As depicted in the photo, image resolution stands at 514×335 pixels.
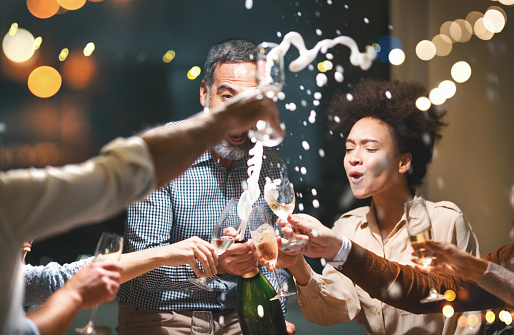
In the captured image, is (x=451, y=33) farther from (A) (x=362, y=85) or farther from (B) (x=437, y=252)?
(B) (x=437, y=252)

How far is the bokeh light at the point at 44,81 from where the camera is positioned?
2.50 meters

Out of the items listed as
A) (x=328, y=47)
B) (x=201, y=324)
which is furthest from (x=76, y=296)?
(x=328, y=47)

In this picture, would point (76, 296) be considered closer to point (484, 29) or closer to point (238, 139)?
point (238, 139)

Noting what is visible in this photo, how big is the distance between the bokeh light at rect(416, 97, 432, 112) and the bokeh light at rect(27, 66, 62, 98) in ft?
5.68

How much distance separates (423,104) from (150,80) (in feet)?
4.58

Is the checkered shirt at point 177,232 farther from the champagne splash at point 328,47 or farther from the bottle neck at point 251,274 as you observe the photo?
the champagne splash at point 328,47

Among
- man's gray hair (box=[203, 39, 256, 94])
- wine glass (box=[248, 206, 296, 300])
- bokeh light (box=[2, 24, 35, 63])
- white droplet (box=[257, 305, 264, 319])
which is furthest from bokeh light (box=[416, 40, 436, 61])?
bokeh light (box=[2, 24, 35, 63])

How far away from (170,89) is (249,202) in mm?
1284

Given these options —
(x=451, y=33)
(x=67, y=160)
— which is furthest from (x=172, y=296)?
(x=451, y=33)

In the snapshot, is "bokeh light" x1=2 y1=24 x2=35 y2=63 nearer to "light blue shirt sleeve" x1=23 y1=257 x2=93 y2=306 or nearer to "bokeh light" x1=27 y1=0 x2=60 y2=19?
"bokeh light" x1=27 y1=0 x2=60 y2=19

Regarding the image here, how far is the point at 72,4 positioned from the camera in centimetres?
254

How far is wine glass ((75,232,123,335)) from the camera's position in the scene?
3.53ft

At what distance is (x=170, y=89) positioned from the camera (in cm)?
272

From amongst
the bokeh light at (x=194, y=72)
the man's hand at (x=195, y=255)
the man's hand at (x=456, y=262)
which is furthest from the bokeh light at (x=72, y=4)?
the man's hand at (x=456, y=262)
